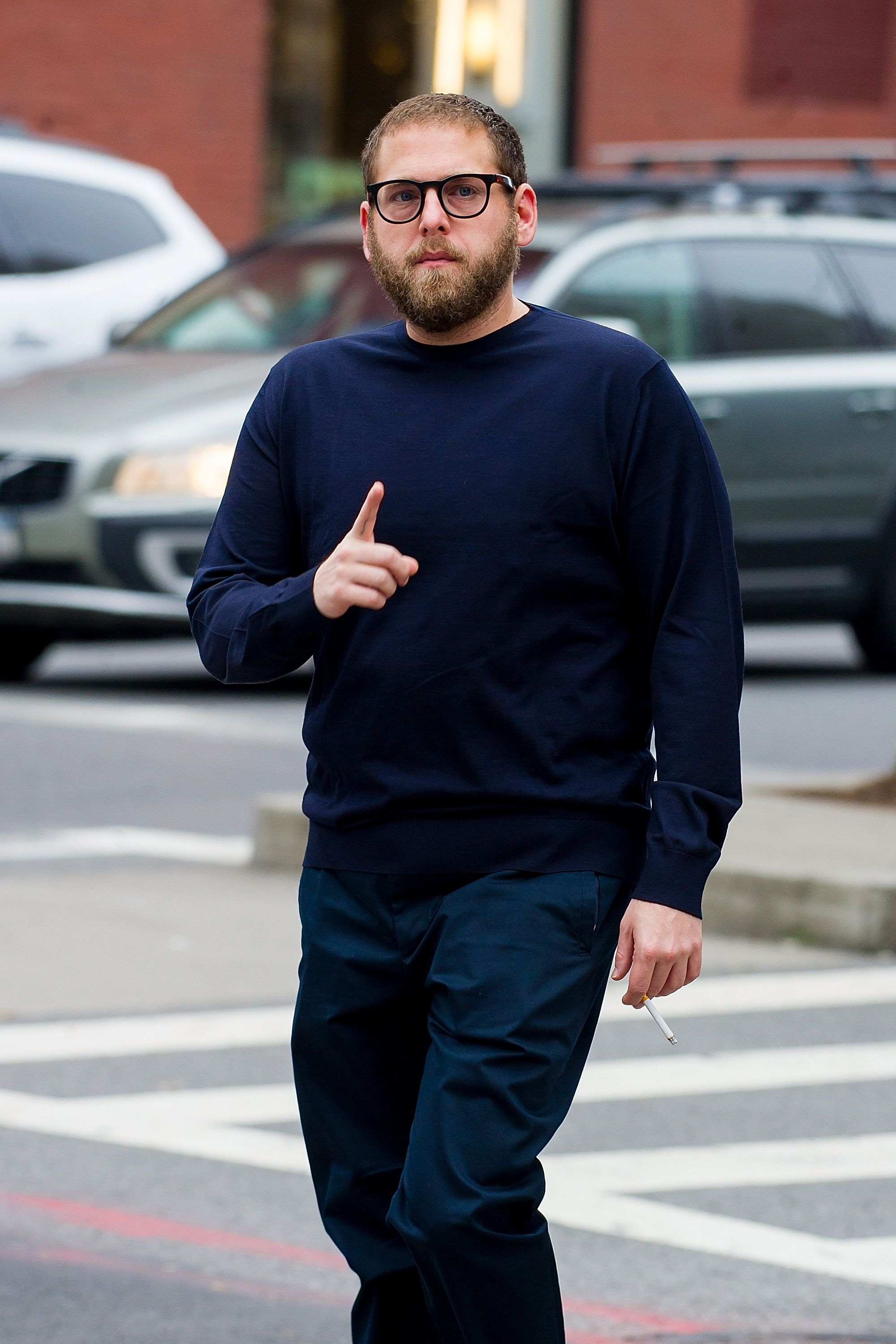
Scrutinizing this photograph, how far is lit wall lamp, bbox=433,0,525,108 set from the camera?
10578 mm

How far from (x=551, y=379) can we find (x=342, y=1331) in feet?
5.47

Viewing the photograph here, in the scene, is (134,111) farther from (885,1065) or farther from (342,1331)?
(342,1331)

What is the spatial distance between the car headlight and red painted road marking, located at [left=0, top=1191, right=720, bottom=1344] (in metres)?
6.20

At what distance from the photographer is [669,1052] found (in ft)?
18.9

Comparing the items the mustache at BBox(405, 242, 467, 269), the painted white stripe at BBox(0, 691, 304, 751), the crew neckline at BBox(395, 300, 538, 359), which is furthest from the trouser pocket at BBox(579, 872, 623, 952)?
the painted white stripe at BBox(0, 691, 304, 751)

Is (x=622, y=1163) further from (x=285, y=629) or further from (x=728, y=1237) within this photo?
(x=285, y=629)

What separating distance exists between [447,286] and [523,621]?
414 millimetres

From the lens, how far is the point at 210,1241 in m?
4.39

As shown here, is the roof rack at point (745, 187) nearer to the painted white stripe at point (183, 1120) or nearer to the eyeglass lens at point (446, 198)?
the painted white stripe at point (183, 1120)

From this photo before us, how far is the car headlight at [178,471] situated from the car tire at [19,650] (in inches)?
44.2

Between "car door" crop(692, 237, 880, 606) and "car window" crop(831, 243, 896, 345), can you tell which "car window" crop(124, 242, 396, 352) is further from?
"car window" crop(831, 243, 896, 345)

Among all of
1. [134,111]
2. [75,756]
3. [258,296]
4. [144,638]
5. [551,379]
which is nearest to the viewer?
[551,379]

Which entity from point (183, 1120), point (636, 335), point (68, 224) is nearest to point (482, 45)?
point (68, 224)

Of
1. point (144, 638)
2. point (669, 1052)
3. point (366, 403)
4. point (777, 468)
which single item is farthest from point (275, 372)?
point (777, 468)
